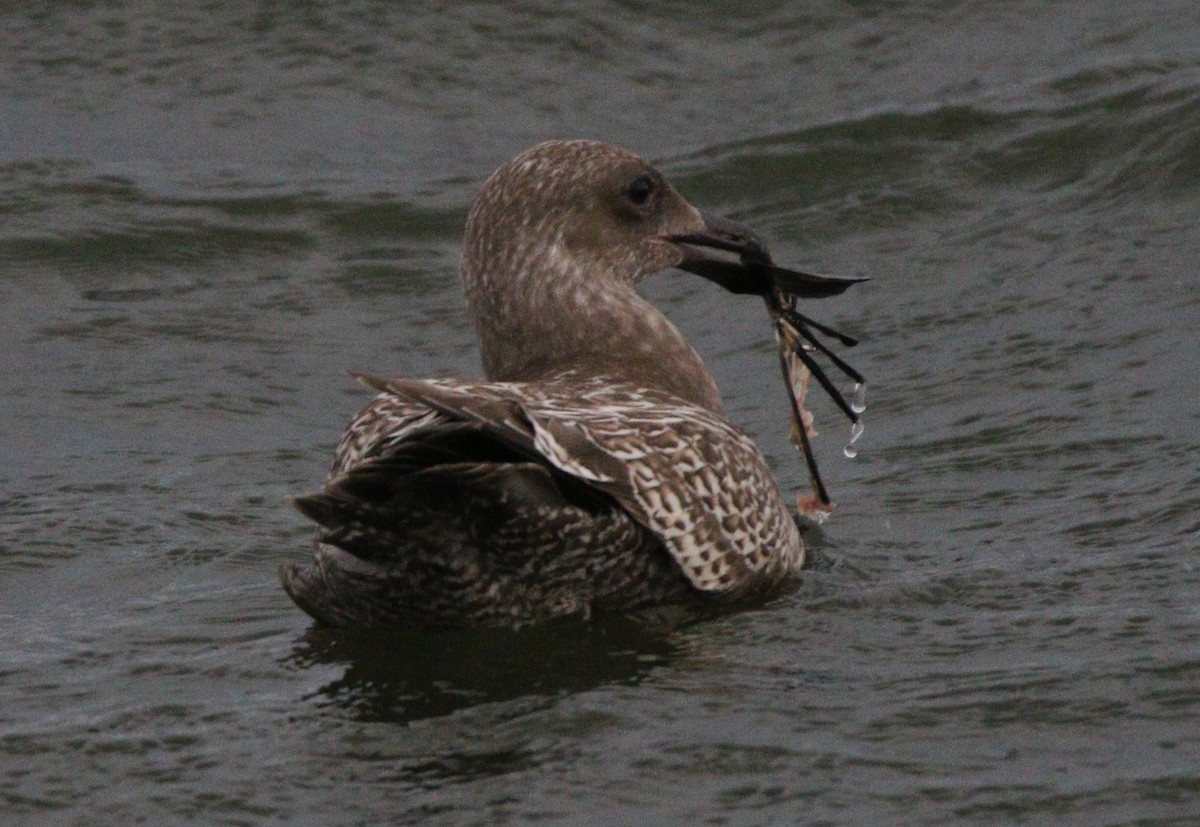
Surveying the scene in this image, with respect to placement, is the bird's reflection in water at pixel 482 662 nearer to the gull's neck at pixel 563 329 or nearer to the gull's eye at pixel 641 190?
the gull's neck at pixel 563 329

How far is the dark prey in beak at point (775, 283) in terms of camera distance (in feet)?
24.4

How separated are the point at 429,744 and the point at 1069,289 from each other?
202 inches

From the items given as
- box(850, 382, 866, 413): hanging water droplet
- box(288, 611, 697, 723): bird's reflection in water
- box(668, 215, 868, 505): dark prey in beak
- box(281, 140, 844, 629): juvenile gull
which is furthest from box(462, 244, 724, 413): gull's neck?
box(288, 611, 697, 723): bird's reflection in water

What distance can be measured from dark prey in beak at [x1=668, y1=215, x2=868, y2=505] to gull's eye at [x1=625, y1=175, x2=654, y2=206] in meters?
0.17

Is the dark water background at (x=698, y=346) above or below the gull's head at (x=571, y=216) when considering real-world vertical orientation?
below

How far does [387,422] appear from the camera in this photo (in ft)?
20.2

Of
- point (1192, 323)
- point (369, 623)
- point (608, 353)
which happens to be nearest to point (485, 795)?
point (369, 623)

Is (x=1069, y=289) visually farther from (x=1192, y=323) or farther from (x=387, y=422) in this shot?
(x=387, y=422)

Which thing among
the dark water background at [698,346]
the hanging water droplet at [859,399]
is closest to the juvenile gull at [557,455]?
the dark water background at [698,346]

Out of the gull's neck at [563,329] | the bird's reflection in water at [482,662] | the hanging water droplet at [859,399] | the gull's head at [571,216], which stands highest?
the gull's head at [571,216]

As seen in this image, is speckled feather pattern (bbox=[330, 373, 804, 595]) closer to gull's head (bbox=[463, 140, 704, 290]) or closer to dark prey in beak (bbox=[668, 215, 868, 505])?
gull's head (bbox=[463, 140, 704, 290])

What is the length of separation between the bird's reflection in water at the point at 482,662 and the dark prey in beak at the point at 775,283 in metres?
1.29

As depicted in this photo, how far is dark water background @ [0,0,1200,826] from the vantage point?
5355 millimetres

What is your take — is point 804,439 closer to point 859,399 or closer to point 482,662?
point 859,399
